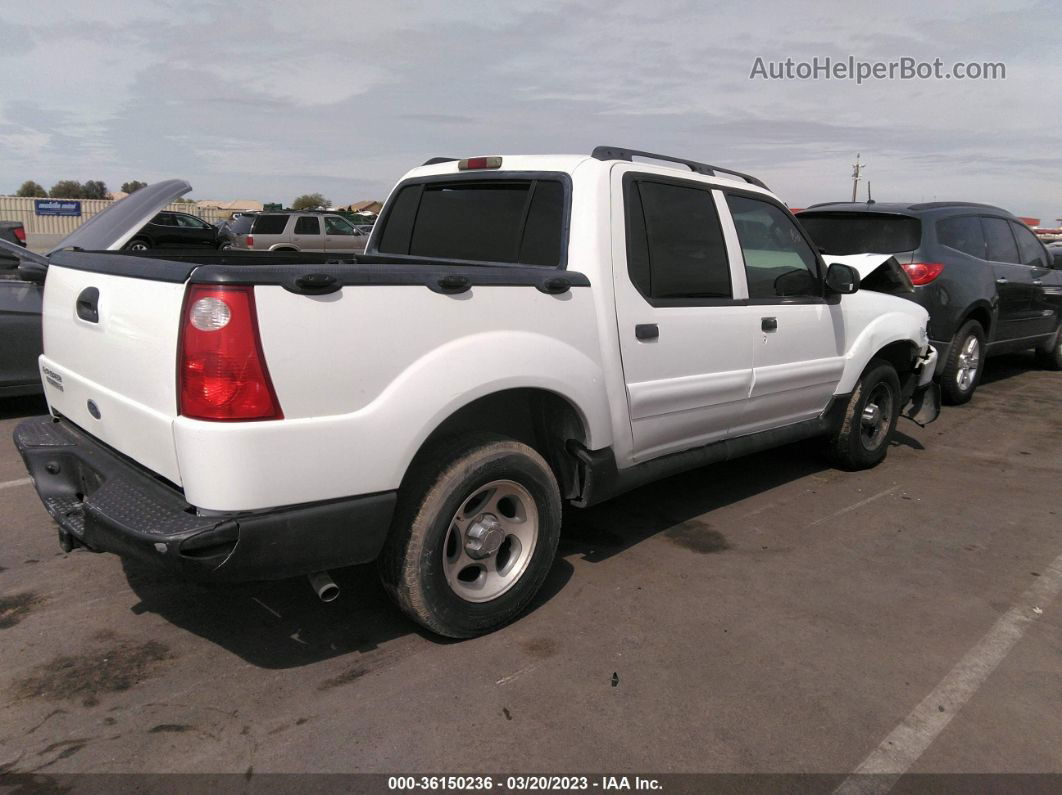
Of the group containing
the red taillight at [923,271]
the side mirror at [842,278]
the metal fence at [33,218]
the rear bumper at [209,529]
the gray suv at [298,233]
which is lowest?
the rear bumper at [209,529]

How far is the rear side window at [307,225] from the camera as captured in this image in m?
22.5

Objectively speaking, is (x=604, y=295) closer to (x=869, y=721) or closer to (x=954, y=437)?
(x=869, y=721)

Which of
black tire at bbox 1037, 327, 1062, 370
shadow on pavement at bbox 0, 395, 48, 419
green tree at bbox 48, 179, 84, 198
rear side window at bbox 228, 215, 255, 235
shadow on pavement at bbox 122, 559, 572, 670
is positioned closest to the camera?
shadow on pavement at bbox 122, 559, 572, 670

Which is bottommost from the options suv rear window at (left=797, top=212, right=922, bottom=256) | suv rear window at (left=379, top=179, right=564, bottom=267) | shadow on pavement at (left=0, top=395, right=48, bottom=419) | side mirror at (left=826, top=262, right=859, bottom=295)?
shadow on pavement at (left=0, top=395, right=48, bottom=419)

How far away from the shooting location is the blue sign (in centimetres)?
4741

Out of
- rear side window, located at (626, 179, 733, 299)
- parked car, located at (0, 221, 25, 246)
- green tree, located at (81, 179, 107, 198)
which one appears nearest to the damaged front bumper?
rear side window, located at (626, 179, 733, 299)

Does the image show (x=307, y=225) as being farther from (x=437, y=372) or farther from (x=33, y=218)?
(x=33, y=218)

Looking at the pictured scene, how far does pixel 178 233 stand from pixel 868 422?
20.6 meters

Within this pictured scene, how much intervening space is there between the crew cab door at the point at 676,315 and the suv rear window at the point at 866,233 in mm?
3782

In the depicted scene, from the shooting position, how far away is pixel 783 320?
4.50 m

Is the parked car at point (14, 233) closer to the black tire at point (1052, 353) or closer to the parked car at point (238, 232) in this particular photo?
the parked car at point (238, 232)

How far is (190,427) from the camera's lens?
249 centimetres

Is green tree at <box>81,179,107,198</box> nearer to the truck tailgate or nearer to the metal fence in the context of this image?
the metal fence

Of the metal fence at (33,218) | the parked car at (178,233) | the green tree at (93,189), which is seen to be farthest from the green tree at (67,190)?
the parked car at (178,233)
